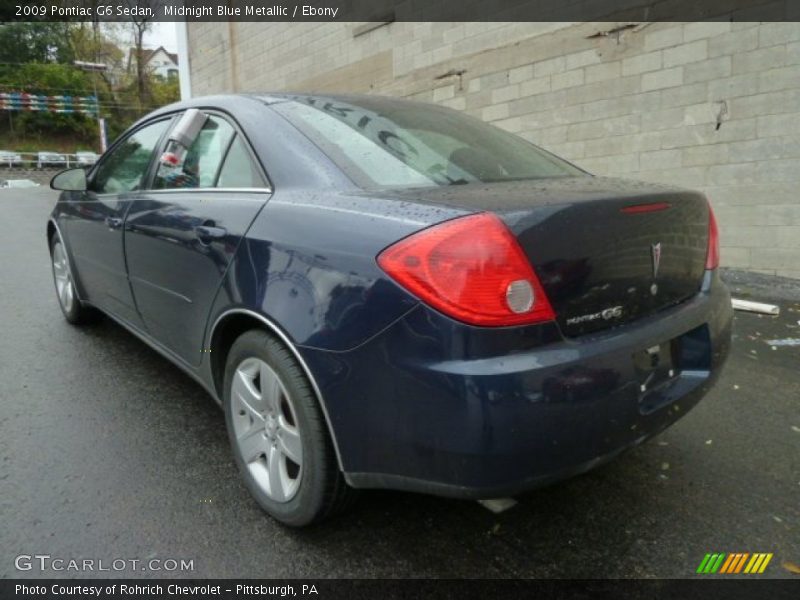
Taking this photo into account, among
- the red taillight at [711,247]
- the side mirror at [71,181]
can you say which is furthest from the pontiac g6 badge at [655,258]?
the side mirror at [71,181]

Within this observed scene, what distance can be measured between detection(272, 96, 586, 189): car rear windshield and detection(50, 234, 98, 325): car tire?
2.62 metres

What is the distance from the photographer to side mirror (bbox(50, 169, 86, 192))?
12.2ft

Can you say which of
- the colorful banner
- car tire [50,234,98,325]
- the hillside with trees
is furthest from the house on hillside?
car tire [50,234,98,325]

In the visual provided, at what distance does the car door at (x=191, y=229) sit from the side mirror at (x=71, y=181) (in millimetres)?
1128

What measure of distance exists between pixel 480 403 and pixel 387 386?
266 mm

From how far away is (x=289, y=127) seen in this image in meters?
2.13

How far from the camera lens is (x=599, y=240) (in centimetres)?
162

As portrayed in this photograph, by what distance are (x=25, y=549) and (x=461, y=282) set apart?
167cm

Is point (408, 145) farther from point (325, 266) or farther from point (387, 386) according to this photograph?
point (387, 386)

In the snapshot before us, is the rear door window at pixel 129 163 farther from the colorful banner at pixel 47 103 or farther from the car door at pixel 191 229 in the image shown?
the colorful banner at pixel 47 103

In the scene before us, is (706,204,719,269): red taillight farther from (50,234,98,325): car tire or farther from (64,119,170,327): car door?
(50,234,98,325): car tire

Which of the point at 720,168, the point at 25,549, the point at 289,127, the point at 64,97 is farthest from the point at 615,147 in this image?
the point at 64,97

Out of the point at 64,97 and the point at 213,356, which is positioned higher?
the point at 64,97

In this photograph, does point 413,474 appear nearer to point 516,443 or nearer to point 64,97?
point 516,443
